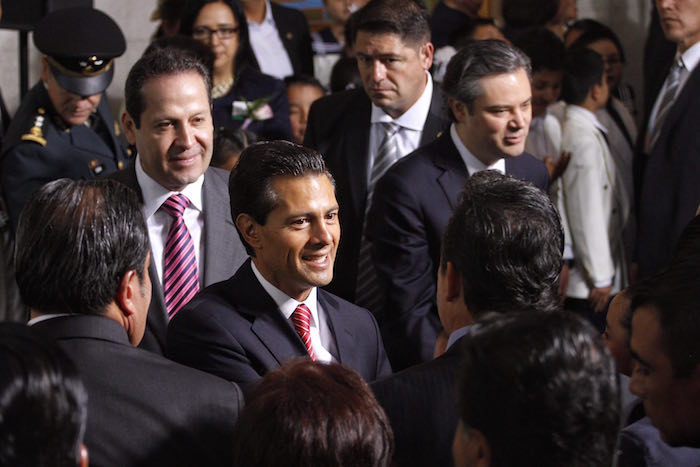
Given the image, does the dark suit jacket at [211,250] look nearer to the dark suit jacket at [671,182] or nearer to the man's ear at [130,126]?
the man's ear at [130,126]

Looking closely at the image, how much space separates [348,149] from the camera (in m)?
3.64

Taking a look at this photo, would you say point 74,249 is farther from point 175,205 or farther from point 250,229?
point 175,205

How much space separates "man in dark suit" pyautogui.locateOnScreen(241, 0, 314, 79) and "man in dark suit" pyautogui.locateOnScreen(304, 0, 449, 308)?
1.35 m

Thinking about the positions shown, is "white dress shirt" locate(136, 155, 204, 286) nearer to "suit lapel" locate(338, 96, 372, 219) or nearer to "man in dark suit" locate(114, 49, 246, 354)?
"man in dark suit" locate(114, 49, 246, 354)

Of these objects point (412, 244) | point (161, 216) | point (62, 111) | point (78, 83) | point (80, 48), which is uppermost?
point (80, 48)

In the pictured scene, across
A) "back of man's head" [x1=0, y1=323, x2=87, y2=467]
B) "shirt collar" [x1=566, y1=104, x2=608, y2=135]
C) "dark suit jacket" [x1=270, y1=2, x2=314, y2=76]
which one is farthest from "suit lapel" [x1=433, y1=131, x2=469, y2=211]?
"back of man's head" [x1=0, y1=323, x2=87, y2=467]

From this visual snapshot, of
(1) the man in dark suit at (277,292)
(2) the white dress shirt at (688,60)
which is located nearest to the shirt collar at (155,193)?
(1) the man in dark suit at (277,292)

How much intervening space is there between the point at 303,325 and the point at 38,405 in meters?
1.15

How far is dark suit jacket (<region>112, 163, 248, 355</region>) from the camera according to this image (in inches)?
105

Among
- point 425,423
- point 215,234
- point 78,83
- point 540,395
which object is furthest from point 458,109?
point 540,395

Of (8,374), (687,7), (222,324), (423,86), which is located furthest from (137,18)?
(8,374)

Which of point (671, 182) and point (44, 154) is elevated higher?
point (44, 154)

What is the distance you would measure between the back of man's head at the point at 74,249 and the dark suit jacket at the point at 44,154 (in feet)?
5.56

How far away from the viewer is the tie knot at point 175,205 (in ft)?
9.10
